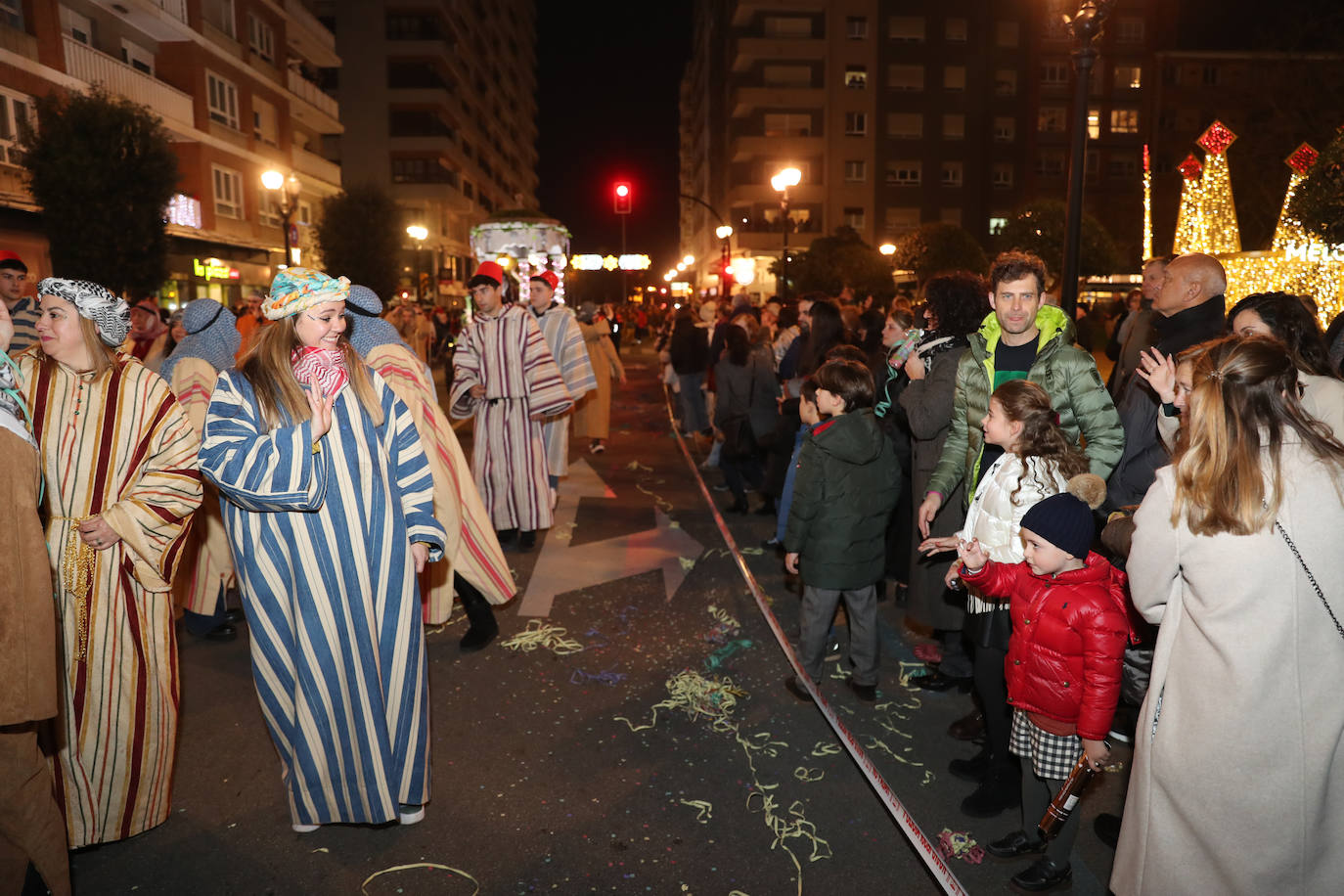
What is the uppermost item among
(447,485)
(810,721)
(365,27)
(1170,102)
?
(365,27)

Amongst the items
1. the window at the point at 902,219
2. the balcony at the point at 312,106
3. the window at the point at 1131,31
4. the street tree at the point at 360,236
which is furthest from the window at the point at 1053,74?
the balcony at the point at 312,106

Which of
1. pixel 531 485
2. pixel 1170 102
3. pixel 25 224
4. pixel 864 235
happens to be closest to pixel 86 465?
pixel 531 485

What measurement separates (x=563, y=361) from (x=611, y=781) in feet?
19.5

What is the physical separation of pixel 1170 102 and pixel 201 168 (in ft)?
178

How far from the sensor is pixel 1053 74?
183 ft

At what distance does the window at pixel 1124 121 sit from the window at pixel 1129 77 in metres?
1.35

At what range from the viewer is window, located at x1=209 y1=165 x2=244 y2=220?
2783 cm

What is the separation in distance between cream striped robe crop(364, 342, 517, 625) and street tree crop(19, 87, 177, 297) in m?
17.6

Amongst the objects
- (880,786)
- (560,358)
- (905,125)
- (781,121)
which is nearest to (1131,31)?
→ (905,125)

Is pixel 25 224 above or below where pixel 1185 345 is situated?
above

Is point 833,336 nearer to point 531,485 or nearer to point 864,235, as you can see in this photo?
point 531,485

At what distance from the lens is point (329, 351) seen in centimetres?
342

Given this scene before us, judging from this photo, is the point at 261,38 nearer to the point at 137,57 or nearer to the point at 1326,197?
the point at 137,57

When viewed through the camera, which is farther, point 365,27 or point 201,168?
point 365,27
